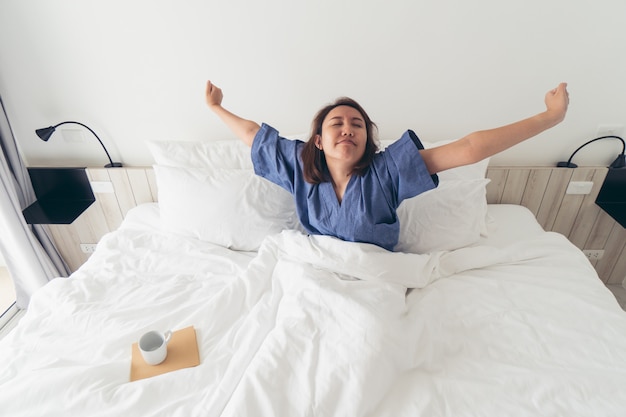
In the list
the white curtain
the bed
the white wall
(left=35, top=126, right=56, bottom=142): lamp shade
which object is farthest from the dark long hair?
the white curtain

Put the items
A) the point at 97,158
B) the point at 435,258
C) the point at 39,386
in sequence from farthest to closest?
the point at 97,158 < the point at 435,258 < the point at 39,386

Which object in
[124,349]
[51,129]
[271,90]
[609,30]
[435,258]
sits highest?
[609,30]

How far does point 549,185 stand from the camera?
5.18 feet

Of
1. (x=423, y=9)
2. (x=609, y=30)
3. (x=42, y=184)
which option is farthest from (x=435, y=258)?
(x=42, y=184)

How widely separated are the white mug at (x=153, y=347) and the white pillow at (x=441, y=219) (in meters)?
0.89

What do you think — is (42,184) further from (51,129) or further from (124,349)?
(124,349)

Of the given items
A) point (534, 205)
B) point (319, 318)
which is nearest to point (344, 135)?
point (319, 318)

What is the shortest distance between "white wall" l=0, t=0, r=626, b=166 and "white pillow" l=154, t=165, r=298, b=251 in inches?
13.4

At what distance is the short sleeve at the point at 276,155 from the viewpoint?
1.25m

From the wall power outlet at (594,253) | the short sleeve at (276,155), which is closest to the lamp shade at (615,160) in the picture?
the wall power outlet at (594,253)

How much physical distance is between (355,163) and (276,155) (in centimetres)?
31

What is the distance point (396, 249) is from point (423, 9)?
0.97 m

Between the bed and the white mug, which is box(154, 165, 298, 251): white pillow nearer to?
the bed

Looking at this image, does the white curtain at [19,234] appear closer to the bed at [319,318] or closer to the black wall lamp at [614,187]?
the bed at [319,318]
